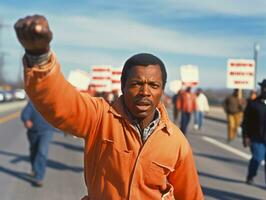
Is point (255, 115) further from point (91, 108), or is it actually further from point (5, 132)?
point (5, 132)

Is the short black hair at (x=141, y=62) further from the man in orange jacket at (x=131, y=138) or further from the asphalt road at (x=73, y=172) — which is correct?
the asphalt road at (x=73, y=172)

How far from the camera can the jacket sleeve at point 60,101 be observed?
8.13ft

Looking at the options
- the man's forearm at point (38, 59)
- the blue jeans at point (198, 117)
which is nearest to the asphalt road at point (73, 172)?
the blue jeans at point (198, 117)

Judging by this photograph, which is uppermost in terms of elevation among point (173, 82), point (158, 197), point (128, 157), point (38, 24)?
point (38, 24)

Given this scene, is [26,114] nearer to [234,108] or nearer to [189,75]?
[234,108]

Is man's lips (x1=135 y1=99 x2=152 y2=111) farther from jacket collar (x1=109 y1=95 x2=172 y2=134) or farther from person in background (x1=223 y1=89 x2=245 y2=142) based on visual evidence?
person in background (x1=223 y1=89 x2=245 y2=142)

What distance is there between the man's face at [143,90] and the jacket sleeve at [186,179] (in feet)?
1.06

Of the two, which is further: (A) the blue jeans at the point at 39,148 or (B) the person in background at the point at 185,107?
(B) the person in background at the point at 185,107

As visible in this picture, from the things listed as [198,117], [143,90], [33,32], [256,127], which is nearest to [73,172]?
[256,127]

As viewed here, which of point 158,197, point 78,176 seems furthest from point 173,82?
point 158,197

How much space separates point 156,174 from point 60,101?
676 mm

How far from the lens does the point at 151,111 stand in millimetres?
3102

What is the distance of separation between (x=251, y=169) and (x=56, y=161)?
480cm

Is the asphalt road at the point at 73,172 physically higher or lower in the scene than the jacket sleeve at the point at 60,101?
lower
